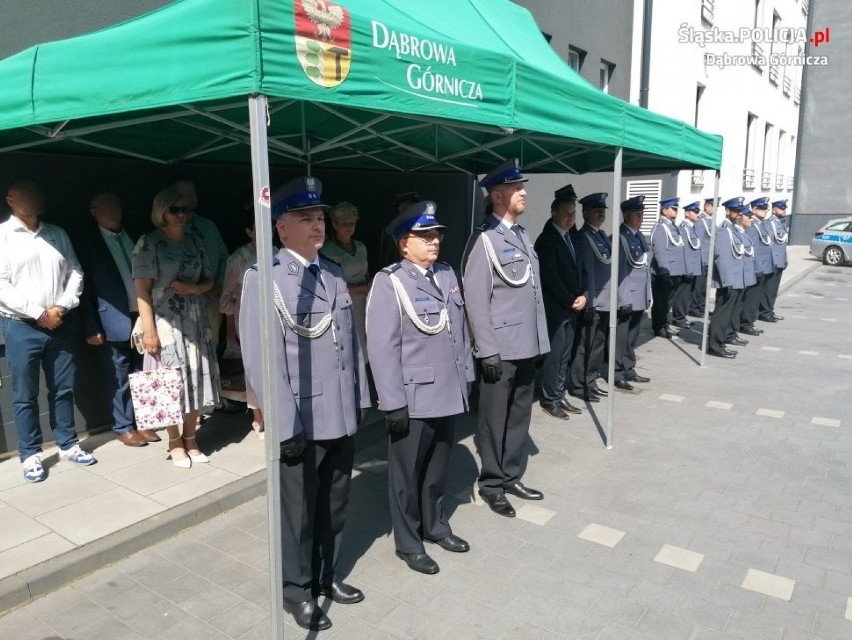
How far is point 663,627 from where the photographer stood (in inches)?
119

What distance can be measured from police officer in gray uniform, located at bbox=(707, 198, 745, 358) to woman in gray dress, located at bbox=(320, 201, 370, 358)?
5.36 metres

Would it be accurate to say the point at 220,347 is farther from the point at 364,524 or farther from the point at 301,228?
the point at 301,228

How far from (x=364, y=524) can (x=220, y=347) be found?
2170 mm

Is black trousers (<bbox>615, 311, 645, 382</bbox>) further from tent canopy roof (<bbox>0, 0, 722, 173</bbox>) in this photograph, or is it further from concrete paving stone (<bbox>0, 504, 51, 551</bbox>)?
concrete paving stone (<bbox>0, 504, 51, 551</bbox>)

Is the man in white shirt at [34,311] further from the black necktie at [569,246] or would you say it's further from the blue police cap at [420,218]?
the black necktie at [569,246]

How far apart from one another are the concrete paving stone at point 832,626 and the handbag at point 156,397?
12.8 feet

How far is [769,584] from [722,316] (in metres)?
5.89

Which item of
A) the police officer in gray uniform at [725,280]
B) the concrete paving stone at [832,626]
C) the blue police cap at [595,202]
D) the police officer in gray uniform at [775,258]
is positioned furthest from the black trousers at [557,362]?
the police officer in gray uniform at [775,258]

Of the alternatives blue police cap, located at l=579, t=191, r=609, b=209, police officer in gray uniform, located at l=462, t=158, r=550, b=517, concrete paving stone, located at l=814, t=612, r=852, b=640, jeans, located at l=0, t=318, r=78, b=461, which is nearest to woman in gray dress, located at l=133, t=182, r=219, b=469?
jeans, located at l=0, t=318, r=78, b=461

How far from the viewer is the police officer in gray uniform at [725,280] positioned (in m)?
Result: 8.54

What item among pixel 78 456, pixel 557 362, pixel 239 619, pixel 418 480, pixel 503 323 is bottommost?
pixel 239 619

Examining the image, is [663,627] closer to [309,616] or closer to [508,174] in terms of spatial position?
[309,616]

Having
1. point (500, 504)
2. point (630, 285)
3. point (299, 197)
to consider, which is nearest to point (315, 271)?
point (299, 197)

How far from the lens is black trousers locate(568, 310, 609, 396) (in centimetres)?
672
